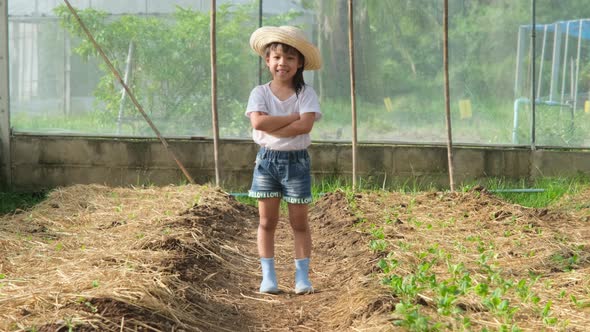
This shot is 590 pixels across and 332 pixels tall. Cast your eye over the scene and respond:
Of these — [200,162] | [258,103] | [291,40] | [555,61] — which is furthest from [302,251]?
[555,61]

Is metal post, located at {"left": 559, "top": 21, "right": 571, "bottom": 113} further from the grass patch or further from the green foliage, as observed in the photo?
the green foliage

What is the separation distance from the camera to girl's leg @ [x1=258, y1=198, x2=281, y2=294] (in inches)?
198

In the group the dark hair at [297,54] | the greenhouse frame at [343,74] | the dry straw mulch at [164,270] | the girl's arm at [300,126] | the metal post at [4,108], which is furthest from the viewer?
the greenhouse frame at [343,74]

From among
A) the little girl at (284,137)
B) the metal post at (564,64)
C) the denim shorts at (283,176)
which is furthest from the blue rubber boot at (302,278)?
the metal post at (564,64)

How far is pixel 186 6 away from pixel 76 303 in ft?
21.9

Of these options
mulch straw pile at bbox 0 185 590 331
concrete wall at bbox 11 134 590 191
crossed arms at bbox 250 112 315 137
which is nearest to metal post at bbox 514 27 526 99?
concrete wall at bbox 11 134 590 191

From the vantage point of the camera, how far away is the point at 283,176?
4965mm

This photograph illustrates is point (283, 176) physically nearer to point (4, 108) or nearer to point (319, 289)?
point (319, 289)

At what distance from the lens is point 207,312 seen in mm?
4465

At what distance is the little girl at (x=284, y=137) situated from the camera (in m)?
4.92

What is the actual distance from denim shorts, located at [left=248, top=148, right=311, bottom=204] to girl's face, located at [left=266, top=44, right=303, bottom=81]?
43cm

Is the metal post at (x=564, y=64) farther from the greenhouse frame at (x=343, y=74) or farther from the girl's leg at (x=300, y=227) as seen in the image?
the girl's leg at (x=300, y=227)

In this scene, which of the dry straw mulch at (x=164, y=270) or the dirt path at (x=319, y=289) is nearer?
the dry straw mulch at (x=164, y=270)

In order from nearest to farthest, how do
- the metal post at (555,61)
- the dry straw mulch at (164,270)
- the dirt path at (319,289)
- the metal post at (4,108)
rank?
the dry straw mulch at (164,270)
the dirt path at (319,289)
the metal post at (4,108)
the metal post at (555,61)
